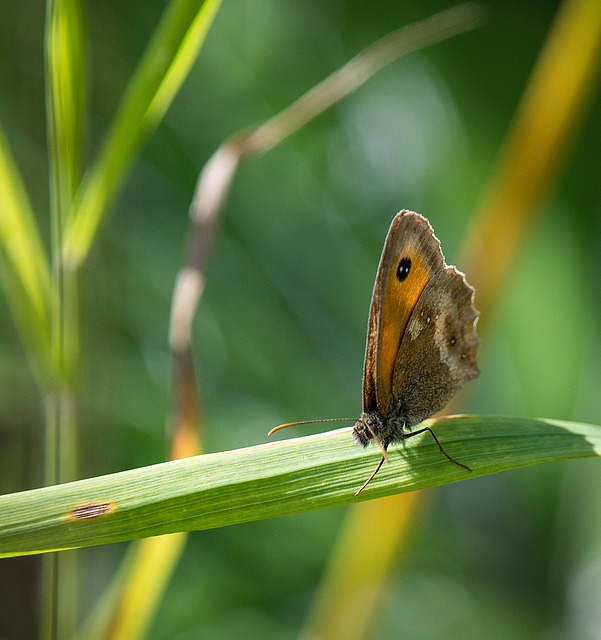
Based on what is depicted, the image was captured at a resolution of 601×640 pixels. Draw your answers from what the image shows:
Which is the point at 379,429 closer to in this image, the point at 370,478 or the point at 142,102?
the point at 370,478

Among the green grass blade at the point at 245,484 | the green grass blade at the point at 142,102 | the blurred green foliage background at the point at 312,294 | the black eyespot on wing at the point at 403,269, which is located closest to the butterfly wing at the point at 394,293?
the black eyespot on wing at the point at 403,269

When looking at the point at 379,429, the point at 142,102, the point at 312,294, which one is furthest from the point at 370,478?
the point at 312,294

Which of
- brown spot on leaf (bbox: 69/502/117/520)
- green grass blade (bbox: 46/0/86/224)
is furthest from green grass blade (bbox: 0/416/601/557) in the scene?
green grass blade (bbox: 46/0/86/224)

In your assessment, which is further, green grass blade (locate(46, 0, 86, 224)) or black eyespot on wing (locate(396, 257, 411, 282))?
black eyespot on wing (locate(396, 257, 411, 282))

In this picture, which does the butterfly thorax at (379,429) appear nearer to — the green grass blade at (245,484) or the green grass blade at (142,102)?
the green grass blade at (245,484)

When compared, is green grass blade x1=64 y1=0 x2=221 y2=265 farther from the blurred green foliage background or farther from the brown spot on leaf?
the blurred green foliage background

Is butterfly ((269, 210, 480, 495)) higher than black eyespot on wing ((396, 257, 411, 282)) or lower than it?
lower
